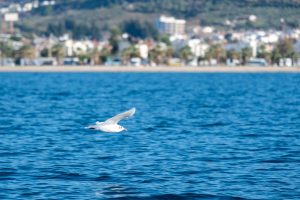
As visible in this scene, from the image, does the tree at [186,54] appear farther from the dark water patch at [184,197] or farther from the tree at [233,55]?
the dark water patch at [184,197]

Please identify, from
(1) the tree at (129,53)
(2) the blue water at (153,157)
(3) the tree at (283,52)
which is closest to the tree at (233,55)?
(3) the tree at (283,52)

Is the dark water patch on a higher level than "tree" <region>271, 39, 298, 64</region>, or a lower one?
higher

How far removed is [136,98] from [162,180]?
1770 inches

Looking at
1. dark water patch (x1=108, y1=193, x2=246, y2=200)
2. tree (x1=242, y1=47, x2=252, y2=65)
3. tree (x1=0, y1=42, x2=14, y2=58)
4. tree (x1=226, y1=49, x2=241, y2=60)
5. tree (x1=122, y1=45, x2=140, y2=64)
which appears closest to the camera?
dark water patch (x1=108, y1=193, x2=246, y2=200)

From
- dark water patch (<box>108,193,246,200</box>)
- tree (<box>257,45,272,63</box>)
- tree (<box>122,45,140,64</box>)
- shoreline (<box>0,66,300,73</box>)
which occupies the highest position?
dark water patch (<box>108,193,246,200</box>)

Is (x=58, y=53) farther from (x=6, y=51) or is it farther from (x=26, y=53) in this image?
(x=6, y=51)

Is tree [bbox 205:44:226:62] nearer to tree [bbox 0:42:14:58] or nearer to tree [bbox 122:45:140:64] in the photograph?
tree [bbox 122:45:140:64]

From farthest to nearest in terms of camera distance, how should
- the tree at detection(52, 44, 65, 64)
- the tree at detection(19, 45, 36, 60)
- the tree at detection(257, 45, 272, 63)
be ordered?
1. the tree at detection(257, 45, 272, 63)
2. the tree at detection(52, 44, 65, 64)
3. the tree at detection(19, 45, 36, 60)

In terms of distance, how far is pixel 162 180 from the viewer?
25.1 meters

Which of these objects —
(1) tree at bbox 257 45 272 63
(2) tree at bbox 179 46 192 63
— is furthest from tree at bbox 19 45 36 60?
(1) tree at bbox 257 45 272 63

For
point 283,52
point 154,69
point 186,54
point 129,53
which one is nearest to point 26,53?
point 129,53

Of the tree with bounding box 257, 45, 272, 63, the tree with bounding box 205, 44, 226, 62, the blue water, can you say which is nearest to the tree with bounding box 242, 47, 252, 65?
the tree with bounding box 257, 45, 272, 63

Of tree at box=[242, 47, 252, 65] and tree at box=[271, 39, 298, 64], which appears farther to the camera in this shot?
tree at box=[271, 39, 298, 64]

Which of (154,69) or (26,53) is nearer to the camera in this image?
(154,69)
